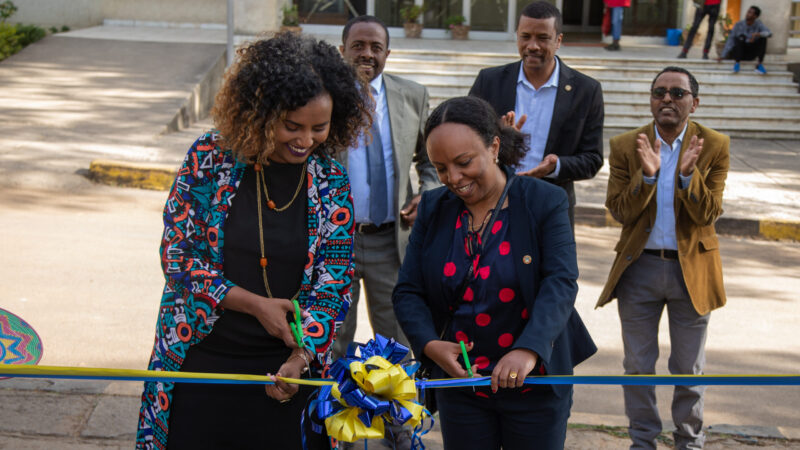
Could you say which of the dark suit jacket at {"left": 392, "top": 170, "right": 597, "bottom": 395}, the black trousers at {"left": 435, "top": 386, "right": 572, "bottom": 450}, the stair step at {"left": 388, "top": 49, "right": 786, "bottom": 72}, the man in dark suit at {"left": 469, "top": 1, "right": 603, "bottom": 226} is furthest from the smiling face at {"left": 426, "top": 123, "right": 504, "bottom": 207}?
the stair step at {"left": 388, "top": 49, "right": 786, "bottom": 72}

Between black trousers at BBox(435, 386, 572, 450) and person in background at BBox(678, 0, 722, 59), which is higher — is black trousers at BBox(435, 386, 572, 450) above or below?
below

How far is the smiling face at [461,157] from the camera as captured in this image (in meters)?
2.81

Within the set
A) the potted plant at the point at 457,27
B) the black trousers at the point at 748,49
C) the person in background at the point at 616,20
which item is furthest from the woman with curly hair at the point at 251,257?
the potted plant at the point at 457,27

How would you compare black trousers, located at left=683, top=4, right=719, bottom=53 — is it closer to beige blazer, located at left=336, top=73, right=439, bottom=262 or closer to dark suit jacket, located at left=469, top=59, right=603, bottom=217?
dark suit jacket, located at left=469, top=59, right=603, bottom=217

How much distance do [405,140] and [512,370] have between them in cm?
210

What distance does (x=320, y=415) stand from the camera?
2578 millimetres

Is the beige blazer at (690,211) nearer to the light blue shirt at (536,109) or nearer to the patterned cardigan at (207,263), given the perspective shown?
the light blue shirt at (536,109)

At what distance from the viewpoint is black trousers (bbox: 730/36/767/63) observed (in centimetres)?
1699

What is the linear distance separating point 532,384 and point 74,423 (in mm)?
2762

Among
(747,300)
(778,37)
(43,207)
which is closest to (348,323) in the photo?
(747,300)

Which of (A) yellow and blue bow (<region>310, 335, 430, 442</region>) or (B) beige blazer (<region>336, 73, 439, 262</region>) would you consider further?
(B) beige blazer (<region>336, 73, 439, 262</region>)

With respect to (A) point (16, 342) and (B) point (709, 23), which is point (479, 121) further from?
(B) point (709, 23)

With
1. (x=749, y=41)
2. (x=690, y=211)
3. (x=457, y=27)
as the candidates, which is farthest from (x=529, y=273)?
(x=457, y=27)

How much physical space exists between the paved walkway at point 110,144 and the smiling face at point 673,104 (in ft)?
5.52
